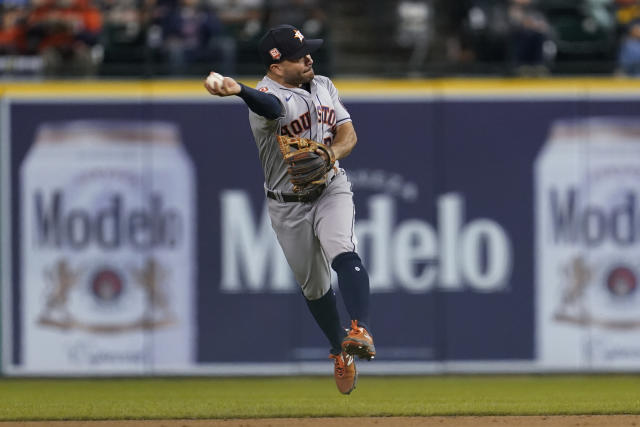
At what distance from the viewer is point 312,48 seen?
6.56 m

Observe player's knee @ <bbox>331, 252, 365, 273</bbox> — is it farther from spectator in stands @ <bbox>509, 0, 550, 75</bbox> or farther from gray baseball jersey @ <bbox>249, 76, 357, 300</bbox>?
spectator in stands @ <bbox>509, 0, 550, 75</bbox>

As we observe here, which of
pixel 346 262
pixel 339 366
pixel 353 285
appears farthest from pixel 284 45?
pixel 339 366

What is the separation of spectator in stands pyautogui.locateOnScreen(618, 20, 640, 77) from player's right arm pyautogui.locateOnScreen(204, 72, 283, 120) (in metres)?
5.48

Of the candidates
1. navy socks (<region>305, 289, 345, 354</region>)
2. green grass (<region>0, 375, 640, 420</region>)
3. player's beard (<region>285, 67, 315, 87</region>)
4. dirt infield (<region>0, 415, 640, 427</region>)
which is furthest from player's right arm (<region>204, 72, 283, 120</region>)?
green grass (<region>0, 375, 640, 420</region>)

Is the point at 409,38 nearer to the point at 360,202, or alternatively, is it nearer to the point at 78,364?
the point at 360,202

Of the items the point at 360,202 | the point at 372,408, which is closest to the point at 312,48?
the point at 372,408

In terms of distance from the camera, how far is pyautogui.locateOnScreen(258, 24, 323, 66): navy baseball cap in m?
6.48

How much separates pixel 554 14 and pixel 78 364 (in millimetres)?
5746

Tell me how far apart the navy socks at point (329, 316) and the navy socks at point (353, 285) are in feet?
1.98

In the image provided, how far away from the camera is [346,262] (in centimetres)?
640

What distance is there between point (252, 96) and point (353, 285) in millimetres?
1183

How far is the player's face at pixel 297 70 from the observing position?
6.55m

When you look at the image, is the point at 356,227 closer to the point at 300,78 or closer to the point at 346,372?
the point at 346,372

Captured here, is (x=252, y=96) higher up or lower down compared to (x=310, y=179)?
higher up
